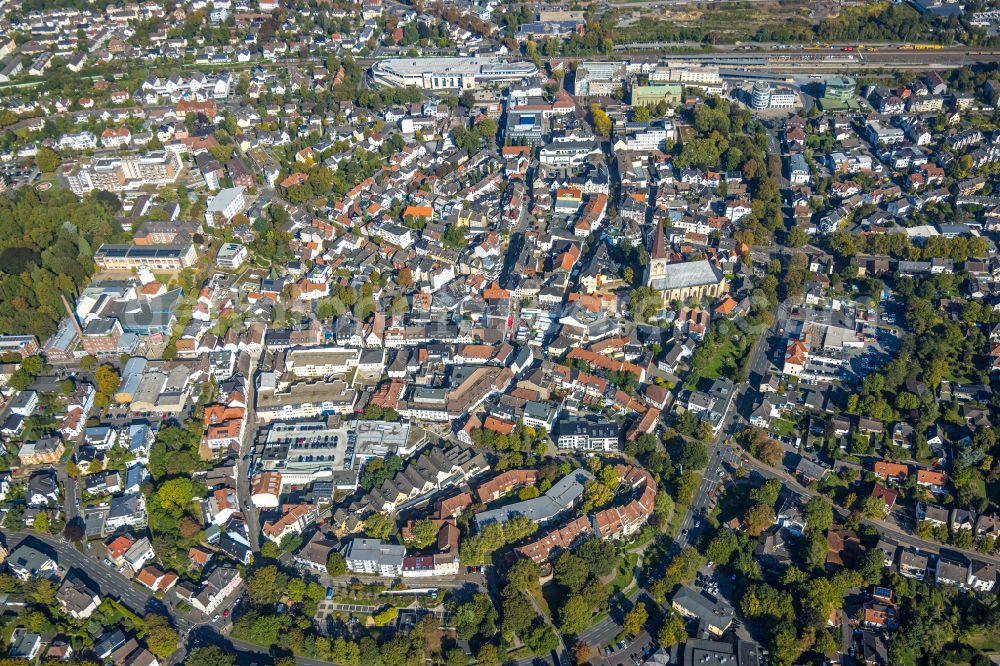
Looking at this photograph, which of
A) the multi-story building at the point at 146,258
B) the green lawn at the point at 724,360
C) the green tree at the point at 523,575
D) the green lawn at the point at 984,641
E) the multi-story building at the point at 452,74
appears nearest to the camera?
the green lawn at the point at 984,641

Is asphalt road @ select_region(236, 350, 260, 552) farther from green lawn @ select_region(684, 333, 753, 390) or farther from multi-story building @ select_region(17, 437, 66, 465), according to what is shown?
green lawn @ select_region(684, 333, 753, 390)

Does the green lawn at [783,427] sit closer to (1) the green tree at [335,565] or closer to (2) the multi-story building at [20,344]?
(1) the green tree at [335,565]

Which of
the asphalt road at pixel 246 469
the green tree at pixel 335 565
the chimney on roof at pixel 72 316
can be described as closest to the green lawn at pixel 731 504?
the green tree at pixel 335 565

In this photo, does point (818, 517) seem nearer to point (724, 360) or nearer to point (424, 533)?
point (724, 360)

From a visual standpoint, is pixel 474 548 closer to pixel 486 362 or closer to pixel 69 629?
pixel 486 362

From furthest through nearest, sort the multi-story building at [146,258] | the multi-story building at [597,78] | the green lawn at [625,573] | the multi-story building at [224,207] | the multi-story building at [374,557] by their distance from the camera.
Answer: the multi-story building at [597,78] < the multi-story building at [224,207] < the multi-story building at [146,258] < the multi-story building at [374,557] < the green lawn at [625,573]

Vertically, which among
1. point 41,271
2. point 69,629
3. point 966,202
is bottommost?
point 69,629

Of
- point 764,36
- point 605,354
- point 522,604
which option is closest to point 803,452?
point 605,354

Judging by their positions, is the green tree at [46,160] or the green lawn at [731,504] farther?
the green tree at [46,160]

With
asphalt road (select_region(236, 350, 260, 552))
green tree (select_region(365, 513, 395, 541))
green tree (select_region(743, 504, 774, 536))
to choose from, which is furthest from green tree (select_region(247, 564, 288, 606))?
green tree (select_region(743, 504, 774, 536))

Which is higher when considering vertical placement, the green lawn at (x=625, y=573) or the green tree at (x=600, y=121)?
the green tree at (x=600, y=121)

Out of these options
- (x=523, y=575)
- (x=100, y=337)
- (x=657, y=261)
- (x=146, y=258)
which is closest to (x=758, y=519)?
(x=523, y=575)
